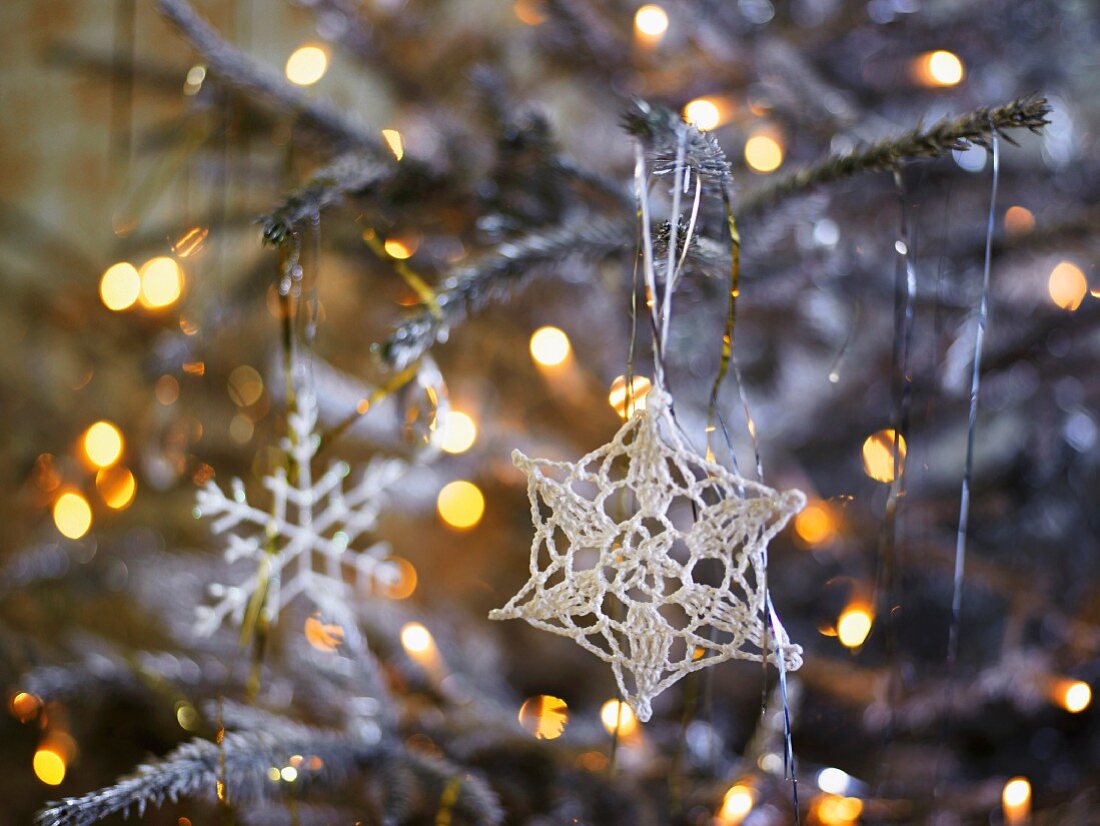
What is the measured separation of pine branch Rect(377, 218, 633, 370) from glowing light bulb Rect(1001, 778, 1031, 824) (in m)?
0.41

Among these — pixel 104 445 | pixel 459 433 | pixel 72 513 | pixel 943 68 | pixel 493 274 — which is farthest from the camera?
pixel 72 513

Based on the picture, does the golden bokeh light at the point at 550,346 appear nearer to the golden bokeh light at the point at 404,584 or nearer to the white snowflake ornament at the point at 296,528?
the white snowflake ornament at the point at 296,528

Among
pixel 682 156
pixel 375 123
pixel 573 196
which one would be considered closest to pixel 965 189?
pixel 573 196

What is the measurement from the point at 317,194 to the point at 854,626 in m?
0.43

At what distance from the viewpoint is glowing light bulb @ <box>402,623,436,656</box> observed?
27.8 inches

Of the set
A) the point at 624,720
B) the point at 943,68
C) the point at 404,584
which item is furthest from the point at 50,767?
the point at 943,68

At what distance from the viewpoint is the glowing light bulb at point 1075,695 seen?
1.86ft

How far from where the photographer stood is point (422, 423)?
0.49 m

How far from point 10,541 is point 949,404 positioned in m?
1.24

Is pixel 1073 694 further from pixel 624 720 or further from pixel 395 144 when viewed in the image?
pixel 395 144

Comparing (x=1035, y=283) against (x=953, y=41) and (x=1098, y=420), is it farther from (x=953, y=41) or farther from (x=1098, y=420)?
(x=953, y=41)

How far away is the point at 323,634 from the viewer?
1.94 feet

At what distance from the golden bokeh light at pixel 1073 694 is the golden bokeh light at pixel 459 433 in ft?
1.68

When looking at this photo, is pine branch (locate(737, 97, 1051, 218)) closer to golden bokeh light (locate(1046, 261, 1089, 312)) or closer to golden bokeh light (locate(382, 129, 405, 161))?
golden bokeh light (locate(382, 129, 405, 161))
